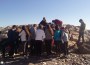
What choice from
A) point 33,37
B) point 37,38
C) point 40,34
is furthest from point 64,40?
point 33,37

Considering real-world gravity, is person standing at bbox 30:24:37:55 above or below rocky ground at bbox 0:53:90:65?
above

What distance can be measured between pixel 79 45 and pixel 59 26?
11.4 feet

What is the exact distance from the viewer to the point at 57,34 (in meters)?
16.5

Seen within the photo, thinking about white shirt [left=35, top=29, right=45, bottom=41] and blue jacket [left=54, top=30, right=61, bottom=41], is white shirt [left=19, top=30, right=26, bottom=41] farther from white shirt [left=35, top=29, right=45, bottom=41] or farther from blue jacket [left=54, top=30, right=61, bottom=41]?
blue jacket [left=54, top=30, right=61, bottom=41]

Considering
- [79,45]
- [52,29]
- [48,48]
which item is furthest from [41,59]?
[79,45]

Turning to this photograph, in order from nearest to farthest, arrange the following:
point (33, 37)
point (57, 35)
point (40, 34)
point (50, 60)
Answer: point (50, 60), point (40, 34), point (33, 37), point (57, 35)

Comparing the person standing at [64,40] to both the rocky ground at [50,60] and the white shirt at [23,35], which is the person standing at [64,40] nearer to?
the rocky ground at [50,60]

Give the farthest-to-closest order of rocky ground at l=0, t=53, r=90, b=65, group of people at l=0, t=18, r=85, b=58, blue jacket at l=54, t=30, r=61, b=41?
blue jacket at l=54, t=30, r=61, b=41 < group of people at l=0, t=18, r=85, b=58 < rocky ground at l=0, t=53, r=90, b=65

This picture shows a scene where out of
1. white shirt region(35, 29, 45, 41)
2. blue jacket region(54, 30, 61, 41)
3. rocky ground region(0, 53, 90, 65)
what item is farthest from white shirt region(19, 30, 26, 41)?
blue jacket region(54, 30, 61, 41)

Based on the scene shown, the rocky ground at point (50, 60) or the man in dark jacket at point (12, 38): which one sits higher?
the man in dark jacket at point (12, 38)

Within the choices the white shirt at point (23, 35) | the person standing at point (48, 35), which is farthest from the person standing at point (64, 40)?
the white shirt at point (23, 35)

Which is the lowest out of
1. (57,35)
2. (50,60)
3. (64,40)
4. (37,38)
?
(50,60)

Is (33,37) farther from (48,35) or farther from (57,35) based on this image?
(57,35)

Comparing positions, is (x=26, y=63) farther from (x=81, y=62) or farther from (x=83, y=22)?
(x=83, y=22)
